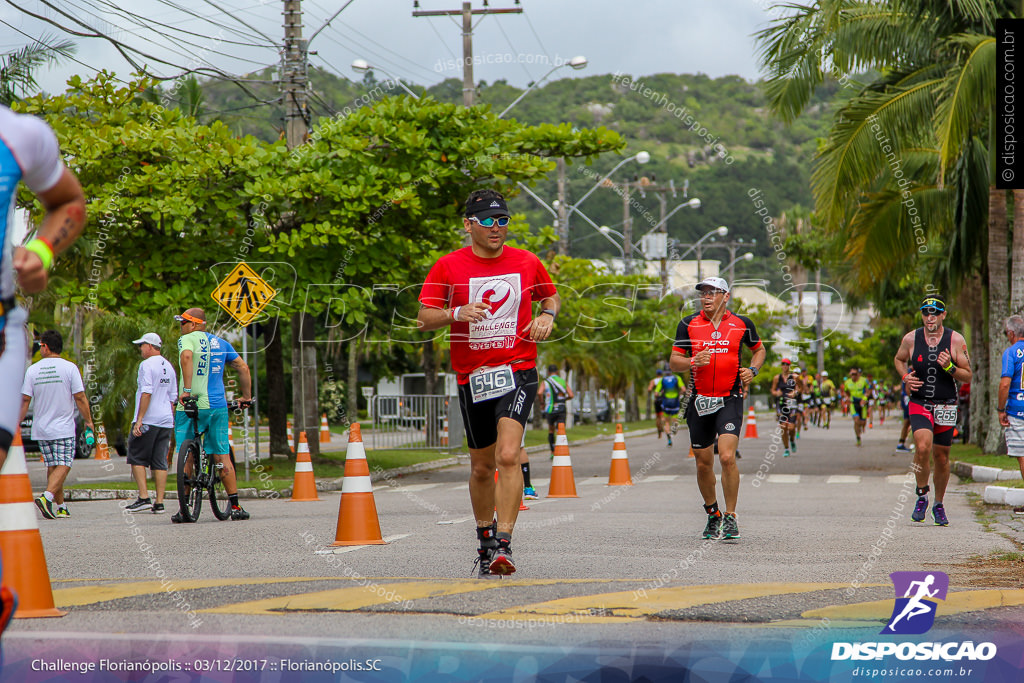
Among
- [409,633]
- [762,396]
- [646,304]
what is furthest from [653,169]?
[409,633]

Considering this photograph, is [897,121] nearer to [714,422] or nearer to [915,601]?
[714,422]

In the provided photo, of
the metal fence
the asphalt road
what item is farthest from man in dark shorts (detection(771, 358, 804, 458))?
the asphalt road

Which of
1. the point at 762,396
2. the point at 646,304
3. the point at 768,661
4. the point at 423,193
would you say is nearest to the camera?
the point at 768,661

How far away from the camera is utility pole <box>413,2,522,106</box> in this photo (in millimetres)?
24562

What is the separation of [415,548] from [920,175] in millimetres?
18991

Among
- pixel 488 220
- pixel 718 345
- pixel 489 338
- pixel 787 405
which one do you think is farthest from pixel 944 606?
pixel 787 405

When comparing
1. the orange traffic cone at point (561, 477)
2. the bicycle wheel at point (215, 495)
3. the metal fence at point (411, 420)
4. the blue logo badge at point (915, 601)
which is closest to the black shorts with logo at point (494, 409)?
the blue logo badge at point (915, 601)

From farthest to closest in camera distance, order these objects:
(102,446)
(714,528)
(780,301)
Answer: (780,301) → (102,446) → (714,528)

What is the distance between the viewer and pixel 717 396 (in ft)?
30.3

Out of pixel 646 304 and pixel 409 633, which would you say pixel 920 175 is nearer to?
pixel 409 633

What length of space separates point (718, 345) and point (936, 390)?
2296mm

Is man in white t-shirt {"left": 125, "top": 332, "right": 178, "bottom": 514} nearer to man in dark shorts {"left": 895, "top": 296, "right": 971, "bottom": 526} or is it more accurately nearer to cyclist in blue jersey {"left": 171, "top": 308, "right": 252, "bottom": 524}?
cyclist in blue jersey {"left": 171, "top": 308, "right": 252, "bottom": 524}

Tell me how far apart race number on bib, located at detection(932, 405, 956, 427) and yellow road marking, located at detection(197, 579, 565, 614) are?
5254 millimetres

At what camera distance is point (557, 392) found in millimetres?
20766
